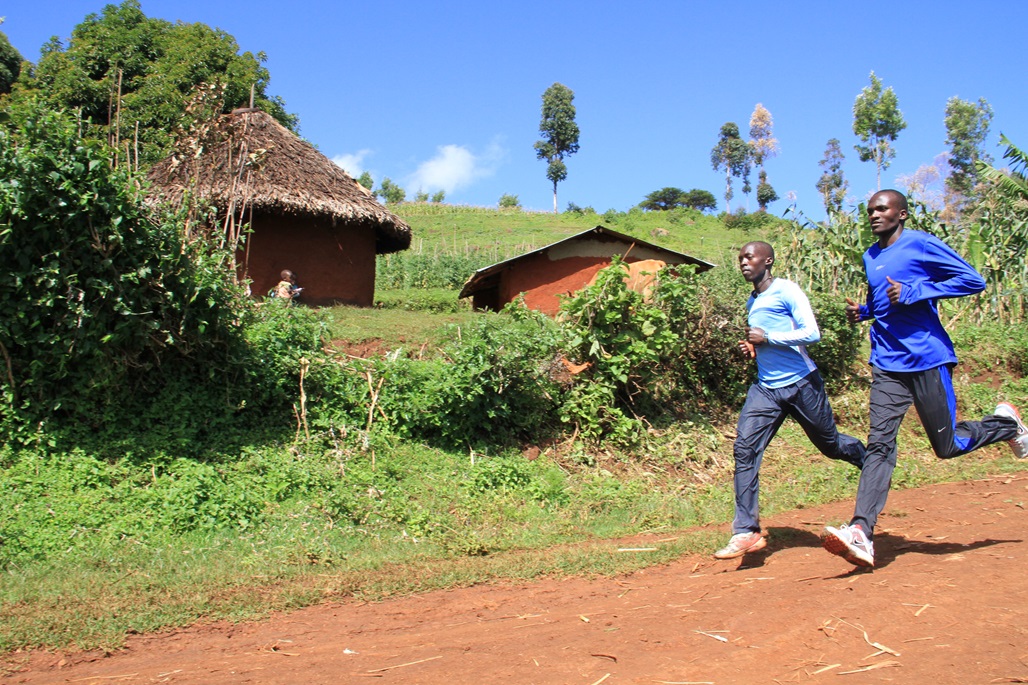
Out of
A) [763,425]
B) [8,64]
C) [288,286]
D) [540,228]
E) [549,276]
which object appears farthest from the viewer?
[540,228]

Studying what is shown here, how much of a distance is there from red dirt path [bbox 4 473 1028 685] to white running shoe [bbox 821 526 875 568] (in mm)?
138

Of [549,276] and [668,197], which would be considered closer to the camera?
[549,276]

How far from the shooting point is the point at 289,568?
547 cm

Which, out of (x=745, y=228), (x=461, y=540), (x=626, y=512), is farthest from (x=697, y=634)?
(x=745, y=228)

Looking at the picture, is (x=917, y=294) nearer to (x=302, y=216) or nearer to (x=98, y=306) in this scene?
(x=98, y=306)

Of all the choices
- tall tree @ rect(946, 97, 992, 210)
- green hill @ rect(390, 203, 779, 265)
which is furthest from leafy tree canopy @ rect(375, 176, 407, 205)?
tall tree @ rect(946, 97, 992, 210)

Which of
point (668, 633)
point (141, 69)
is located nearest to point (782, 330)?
point (668, 633)

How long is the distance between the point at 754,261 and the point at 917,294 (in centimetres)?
96

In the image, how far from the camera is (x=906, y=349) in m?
4.72

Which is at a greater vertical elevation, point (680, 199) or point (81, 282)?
point (680, 199)

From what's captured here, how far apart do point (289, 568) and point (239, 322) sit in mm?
3046

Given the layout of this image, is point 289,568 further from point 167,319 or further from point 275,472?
point 167,319

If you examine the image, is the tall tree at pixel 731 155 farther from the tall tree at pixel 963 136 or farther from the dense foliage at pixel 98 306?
the dense foliage at pixel 98 306

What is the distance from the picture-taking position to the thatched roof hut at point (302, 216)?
45.6ft
